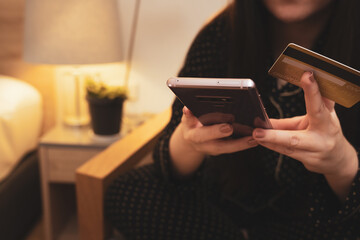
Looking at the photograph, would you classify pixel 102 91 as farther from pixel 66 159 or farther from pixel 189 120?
pixel 189 120

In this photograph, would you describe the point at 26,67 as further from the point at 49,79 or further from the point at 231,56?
the point at 231,56

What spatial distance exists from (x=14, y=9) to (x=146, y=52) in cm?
54

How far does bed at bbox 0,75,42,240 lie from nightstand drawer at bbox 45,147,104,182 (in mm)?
118

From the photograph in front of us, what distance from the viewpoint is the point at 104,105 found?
127cm

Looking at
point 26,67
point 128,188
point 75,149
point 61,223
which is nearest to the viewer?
point 128,188

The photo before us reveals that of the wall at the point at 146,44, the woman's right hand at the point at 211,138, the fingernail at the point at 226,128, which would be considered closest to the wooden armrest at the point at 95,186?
the woman's right hand at the point at 211,138

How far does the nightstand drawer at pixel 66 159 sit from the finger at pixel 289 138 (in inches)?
32.5

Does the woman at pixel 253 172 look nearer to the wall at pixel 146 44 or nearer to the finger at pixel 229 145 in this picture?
the finger at pixel 229 145

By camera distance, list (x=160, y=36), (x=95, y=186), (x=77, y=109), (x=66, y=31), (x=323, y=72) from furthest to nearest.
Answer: (x=160, y=36) → (x=77, y=109) → (x=66, y=31) → (x=95, y=186) → (x=323, y=72)

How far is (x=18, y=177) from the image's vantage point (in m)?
1.32

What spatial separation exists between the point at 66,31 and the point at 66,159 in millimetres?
423

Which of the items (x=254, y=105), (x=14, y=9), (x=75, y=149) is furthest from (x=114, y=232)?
(x=14, y=9)

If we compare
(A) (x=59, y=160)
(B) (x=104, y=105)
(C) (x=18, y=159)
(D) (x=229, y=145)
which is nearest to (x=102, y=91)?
(B) (x=104, y=105)

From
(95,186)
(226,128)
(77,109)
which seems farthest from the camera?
(77,109)
